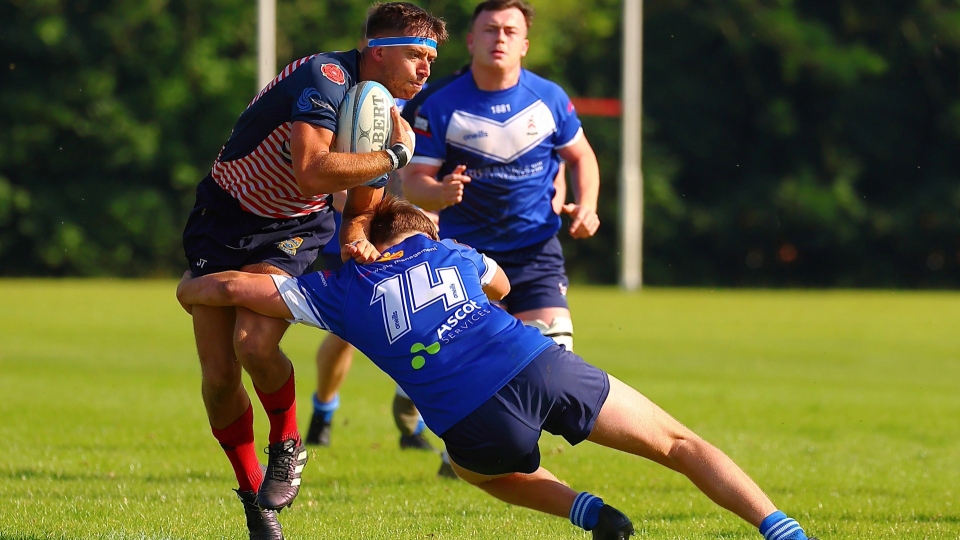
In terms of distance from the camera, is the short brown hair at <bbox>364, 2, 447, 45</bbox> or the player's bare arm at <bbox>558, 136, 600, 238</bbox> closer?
the short brown hair at <bbox>364, 2, 447, 45</bbox>

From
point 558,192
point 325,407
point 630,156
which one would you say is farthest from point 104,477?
point 630,156

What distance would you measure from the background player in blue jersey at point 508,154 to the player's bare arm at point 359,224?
171 centimetres

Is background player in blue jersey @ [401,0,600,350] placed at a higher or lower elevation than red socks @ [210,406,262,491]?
higher

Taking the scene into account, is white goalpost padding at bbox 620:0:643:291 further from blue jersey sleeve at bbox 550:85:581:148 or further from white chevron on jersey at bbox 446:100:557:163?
white chevron on jersey at bbox 446:100:557:163

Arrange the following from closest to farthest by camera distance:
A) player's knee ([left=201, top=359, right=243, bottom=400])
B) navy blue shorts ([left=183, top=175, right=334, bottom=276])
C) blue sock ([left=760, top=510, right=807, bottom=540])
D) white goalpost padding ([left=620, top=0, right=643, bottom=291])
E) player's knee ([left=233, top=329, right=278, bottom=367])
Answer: blue sock ([left=760, top=510, right=807, bottom=540]) < player's knee ([left=233, top=329, right=278, bottom=367]) < player's knee ([left=201, top=359, right=243, bottom=400]) < navy blue shorts ([left=183, top=175, right=334, bottom=276]) < white goalpost padding ([left=620, top=0, right=643, bottom=291])

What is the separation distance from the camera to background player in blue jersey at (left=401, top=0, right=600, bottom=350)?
22.0 feet

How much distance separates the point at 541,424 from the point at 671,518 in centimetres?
174

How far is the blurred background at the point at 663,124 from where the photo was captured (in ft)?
110

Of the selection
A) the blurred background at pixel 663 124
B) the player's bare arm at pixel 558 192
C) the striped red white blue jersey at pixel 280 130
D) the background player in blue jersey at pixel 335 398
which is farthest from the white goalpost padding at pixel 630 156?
the striped red white blue jersey at pixel 280 130

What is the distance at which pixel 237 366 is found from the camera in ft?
16.7

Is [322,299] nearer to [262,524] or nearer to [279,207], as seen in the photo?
[279,207]

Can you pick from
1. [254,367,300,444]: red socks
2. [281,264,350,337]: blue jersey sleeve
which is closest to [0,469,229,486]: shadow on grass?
[254,367,300,444]: red socks

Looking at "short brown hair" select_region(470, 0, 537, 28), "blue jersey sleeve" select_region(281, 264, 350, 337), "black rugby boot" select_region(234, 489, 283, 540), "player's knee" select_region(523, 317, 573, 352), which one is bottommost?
"black rugby boot" select_region(234, 489, 283, 540)

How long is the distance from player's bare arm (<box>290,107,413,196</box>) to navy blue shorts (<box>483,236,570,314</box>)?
2.18 meters
